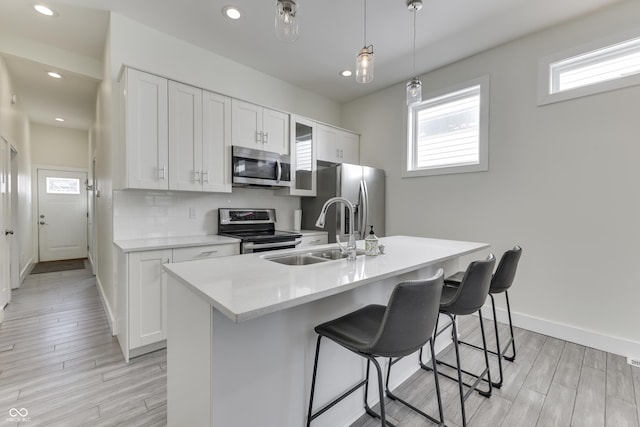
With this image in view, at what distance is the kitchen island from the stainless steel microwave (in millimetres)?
1638

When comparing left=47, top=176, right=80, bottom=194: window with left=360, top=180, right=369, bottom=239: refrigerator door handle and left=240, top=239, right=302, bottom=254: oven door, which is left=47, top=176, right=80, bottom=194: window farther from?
left=360, top=180, right=369, bottom=239: refrigerator door handle

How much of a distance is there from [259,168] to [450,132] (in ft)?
8.09

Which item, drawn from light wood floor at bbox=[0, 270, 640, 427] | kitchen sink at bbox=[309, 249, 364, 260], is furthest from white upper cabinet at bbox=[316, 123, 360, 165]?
light wood floor at bbox=[0, 270, 640, 427]

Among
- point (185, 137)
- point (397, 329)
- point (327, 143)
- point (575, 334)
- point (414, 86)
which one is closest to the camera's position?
point (397, 329)

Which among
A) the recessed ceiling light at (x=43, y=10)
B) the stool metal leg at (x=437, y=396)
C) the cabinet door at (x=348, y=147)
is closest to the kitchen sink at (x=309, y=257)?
the stool metal leg at (x=437, y=396)

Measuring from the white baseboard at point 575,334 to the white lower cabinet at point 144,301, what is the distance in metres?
3.45

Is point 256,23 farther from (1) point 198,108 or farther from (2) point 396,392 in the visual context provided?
(2) point 396,392

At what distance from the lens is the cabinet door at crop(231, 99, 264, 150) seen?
3.07 m

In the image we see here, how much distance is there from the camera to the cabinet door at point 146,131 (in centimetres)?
242

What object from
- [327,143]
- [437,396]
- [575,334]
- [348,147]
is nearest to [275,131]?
[327,143]

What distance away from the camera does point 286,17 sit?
5.04ft

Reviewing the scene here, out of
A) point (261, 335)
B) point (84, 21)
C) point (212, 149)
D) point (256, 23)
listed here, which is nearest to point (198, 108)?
point (212, 149)

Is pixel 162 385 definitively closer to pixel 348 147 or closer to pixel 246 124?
pixel 246 124

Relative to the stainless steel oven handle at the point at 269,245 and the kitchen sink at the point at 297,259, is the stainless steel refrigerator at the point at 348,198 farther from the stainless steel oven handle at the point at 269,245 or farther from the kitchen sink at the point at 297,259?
the kitchen sink at the point at 297,259
